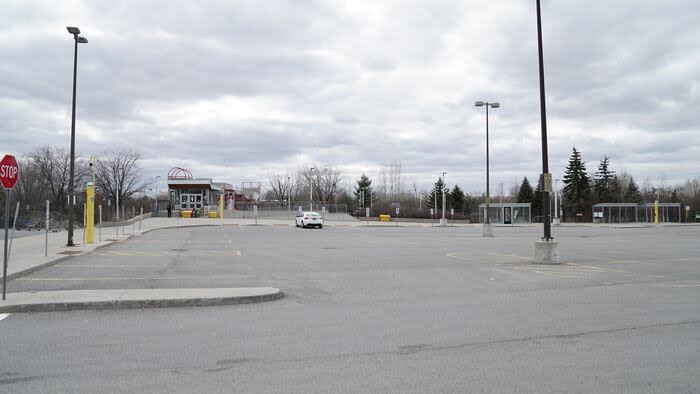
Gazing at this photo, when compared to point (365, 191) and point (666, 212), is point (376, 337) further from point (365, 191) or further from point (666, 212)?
point (365, 191)

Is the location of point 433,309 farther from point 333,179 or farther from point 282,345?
point 333,179

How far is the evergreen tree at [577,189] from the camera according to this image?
86.9m

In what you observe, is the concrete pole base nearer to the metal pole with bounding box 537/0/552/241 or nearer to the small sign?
the metal pole with bounding box 537/0/552/241

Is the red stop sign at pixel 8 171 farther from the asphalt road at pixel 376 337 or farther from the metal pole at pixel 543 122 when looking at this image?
the metal pole at pixel 543 122

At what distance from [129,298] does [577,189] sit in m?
89.0

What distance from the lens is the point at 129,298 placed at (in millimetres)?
9344

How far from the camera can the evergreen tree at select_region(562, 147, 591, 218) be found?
285ft

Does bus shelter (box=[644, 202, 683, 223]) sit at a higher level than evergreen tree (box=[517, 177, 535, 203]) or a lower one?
lower

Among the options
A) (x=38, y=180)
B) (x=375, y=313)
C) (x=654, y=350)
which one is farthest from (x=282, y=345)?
(x=38, y=180)

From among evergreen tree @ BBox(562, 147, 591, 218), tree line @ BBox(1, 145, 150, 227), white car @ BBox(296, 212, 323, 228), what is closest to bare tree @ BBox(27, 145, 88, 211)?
tree line @ BBox(1, 145, 150, 227)

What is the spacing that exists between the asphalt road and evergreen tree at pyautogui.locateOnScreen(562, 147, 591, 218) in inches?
3091

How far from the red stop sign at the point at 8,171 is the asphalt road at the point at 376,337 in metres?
2.63

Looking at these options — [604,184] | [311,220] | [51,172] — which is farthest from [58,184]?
[604,184]

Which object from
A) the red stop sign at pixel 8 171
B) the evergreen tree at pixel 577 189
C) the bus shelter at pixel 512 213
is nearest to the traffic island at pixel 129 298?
the red stop sign at pixel 8 171
